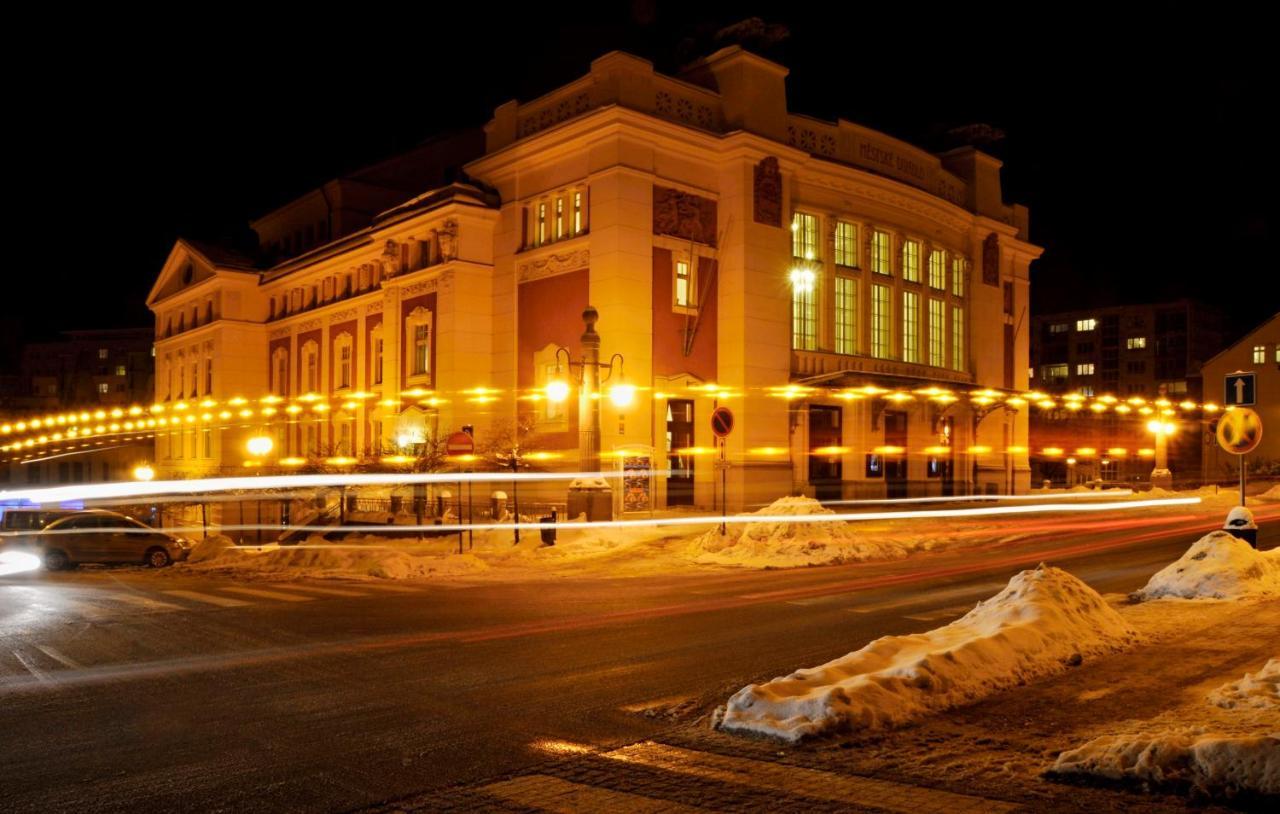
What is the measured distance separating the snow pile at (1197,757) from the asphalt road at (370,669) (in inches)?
125

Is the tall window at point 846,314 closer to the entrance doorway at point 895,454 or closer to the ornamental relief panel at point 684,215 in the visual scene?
the entrance doorway at point 895,454

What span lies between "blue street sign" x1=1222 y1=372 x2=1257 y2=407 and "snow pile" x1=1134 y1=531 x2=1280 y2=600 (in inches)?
109

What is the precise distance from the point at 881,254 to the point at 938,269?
14.8 feet

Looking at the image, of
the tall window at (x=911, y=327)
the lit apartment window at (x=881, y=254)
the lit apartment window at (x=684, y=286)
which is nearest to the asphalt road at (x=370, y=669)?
the lit apartment window at (x=684, y=286)

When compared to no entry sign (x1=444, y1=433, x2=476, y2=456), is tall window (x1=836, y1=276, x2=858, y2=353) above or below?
above

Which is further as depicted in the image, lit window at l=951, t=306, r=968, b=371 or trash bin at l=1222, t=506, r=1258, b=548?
lit window at l=951, t=306, r=968, b=371

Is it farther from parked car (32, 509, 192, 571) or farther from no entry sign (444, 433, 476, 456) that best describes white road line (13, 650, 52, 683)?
parked car (32, 509, 192, 571)

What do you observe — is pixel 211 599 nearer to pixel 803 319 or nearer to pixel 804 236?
pixel 803 319

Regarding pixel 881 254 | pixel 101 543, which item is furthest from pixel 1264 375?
pixel 101 543

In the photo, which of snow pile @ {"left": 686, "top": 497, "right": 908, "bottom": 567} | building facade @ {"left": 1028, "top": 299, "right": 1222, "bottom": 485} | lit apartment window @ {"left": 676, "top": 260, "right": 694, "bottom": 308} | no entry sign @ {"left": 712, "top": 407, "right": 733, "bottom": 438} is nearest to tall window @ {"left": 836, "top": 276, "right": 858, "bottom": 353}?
lit apartment window @ {"left": 676, "top": 260, "right": 694, "bottom": 308}

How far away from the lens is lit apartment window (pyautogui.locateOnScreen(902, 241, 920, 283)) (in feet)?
146

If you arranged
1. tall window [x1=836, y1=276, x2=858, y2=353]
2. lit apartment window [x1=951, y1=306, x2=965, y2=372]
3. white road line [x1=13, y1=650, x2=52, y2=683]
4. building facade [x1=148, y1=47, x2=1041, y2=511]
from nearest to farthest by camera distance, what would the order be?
1. white road line [x1=13, y1=650, x2=52, y2=683]
2. building facade [x1=148, y1=47, x2=1041, y2=511]
3. tall window [x1=836, y1=276, x2=858, y2=353]
4. lit apartment window [x1=951, y1=306, x2=965, y2=372]

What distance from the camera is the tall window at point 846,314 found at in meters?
41.4

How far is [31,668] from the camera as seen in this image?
35.1 ft
